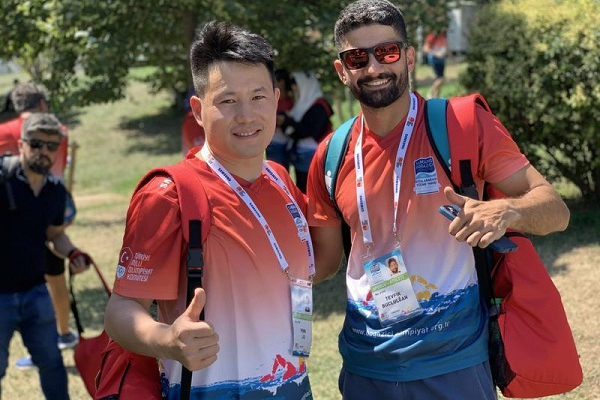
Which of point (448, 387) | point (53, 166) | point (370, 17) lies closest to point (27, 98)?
point (53, 166)

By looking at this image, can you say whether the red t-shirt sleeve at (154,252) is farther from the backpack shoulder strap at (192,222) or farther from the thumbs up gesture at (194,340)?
the thumbs up gesture at (194,340)

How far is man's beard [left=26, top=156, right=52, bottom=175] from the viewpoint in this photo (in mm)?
5480

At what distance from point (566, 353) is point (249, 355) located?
1.10 metres

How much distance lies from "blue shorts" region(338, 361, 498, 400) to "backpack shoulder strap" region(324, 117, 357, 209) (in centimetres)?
68

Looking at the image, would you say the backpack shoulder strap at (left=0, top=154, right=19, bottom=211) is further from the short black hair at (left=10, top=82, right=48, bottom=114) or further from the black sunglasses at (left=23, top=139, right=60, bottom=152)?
the short black hair at (left=10, top=82, right=48, bottom=114)

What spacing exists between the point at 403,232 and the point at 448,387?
549 mm

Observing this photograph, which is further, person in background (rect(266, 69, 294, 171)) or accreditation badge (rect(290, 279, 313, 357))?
person in background (rect(266, 69, 294, 171))

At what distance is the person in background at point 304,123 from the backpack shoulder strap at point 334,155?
506 cm

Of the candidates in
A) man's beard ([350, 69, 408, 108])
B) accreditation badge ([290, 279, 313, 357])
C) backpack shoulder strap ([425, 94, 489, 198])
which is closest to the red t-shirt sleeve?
accreditation badge ([290, 279, 313, 357])

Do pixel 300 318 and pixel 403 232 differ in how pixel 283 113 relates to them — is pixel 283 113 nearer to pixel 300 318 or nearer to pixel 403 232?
pixel 403 232

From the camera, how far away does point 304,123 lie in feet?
28.2

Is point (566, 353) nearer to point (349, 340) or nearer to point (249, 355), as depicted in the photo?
point (349, 340)

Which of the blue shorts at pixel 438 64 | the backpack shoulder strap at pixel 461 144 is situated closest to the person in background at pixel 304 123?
the backpack shoulder strap at pixel 461 144

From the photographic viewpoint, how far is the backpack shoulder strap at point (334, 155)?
338cm
